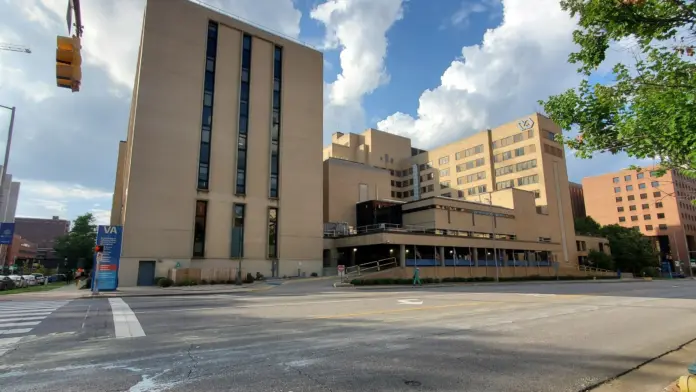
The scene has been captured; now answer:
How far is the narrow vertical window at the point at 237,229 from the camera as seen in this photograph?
3946cm

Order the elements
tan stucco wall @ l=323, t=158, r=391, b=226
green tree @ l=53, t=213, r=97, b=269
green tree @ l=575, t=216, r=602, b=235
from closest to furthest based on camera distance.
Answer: tan stucco wall @ l=323, t=158, r=391, b=226, green tree @ l=53, t=213, r=97, b=269, green tree @ l=575, t=216, r=602, b=235

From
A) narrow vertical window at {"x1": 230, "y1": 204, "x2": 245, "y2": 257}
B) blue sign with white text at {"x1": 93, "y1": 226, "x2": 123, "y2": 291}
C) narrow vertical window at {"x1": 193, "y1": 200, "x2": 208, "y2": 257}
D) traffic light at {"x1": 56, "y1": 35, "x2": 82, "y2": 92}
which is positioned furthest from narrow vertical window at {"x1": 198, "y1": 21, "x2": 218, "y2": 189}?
traffic light at {"x1": 56, "y1": 35, "x2": 82, "y2": 92}

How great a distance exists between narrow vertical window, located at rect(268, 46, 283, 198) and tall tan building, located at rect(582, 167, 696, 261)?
345 ft

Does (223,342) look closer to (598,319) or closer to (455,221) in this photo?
(598,319)

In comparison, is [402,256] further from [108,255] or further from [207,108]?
[207,108]

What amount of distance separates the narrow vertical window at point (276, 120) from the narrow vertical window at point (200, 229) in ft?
25.0

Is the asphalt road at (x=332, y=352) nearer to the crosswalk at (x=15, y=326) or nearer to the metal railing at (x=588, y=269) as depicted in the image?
the crosswalk at (x=15, y=326)

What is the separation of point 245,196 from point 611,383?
1554 inches

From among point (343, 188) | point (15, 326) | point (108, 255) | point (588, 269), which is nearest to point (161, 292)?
point (108, 255)

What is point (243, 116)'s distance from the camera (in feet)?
143

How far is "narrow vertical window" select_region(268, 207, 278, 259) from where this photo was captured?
41.9 metres

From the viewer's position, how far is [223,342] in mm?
7602

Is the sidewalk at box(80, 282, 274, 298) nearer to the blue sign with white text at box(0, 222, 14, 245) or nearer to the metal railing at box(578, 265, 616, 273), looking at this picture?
the blue sign with white text at box(0, 222, 14, 245)

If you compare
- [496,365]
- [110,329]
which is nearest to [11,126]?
[110,329]
